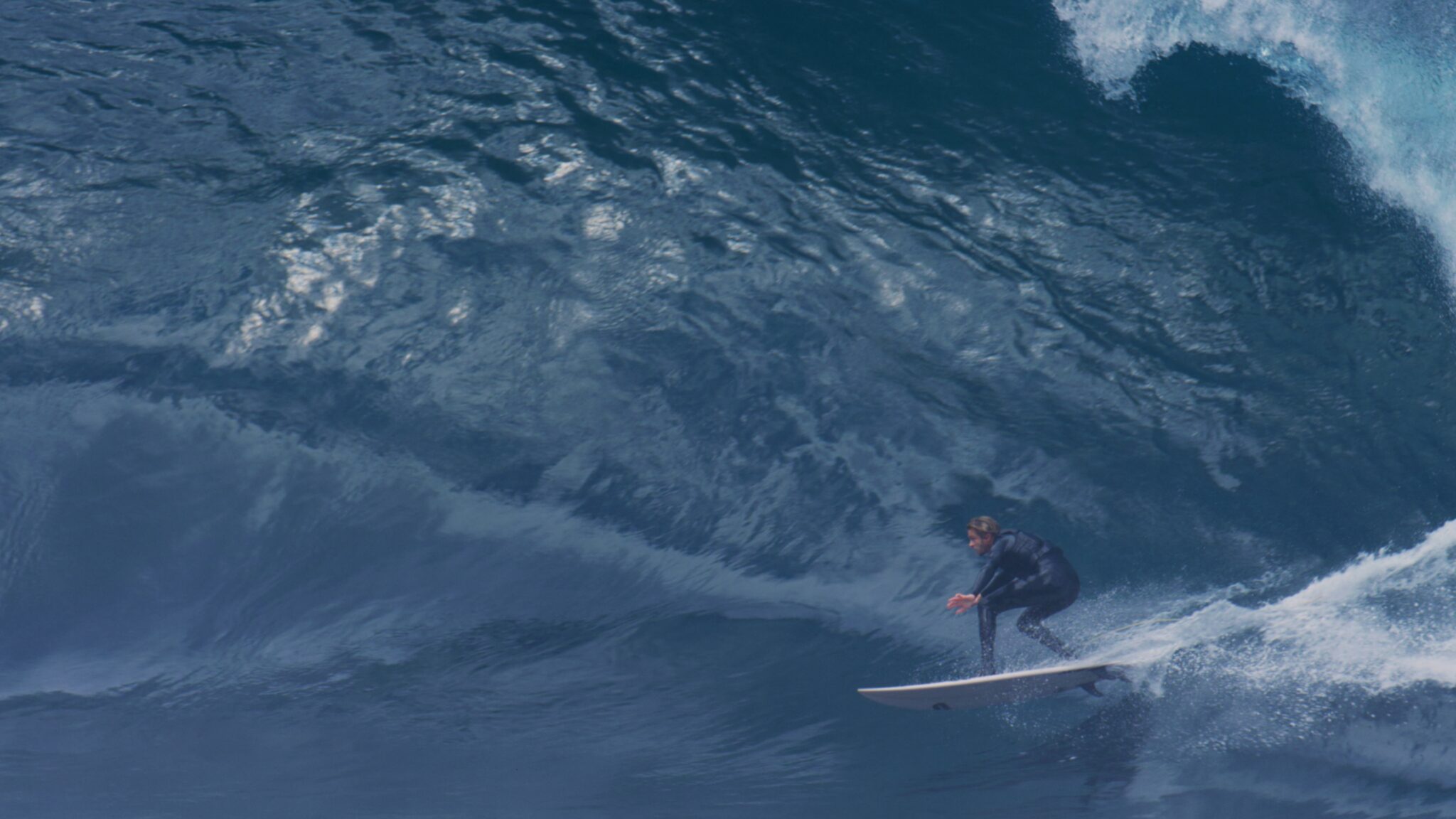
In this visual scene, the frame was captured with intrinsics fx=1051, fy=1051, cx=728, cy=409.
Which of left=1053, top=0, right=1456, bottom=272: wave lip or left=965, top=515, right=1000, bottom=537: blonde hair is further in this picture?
left=1053, top=0, right=1456, bottom=272: wave lip

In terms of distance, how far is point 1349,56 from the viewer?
8758 mm

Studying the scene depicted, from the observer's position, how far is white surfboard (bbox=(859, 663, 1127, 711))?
6969mm

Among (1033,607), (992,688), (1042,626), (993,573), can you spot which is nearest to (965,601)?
(993,573)

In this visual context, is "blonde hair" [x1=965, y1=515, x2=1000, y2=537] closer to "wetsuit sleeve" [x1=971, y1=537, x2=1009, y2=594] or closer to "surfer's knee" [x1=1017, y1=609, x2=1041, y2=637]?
"wetsuit sleeve" [x1=971, y1=537, x2=1009, y2=594]

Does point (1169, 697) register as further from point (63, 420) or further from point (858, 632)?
point (63, 420)

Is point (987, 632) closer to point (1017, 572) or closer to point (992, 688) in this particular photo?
point (1017, 572)

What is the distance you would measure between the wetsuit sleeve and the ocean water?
1367 millimetres

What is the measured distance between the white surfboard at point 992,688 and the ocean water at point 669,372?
0.38 metres

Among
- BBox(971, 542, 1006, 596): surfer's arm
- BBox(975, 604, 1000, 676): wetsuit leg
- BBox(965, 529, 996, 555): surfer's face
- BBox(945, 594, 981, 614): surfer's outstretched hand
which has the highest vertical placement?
BBox(965, 529, 996, 555): surfer's face

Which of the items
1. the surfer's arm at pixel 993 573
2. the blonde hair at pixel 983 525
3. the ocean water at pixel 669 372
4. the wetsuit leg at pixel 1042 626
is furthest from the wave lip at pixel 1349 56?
the wetsuit leg at pixel 1042 626


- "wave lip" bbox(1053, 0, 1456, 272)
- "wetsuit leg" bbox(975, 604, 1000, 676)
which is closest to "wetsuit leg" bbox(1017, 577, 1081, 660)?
"wetsuit leg" bbox(975, 604, 1000, 676)

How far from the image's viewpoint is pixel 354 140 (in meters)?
8.07

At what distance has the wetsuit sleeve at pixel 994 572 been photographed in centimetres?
650

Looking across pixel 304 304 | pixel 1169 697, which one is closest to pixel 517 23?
pixel 304 304
